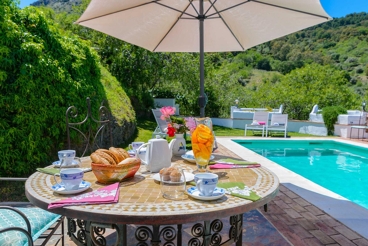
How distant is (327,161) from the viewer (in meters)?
7.04

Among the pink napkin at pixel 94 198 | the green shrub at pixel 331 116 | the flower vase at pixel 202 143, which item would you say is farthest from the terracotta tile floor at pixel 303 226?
the green shrub at pixel 331 116

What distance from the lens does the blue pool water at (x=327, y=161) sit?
5229 mm

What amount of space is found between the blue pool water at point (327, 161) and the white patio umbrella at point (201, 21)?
10.4 ft

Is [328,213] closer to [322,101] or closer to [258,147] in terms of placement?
[258,147]

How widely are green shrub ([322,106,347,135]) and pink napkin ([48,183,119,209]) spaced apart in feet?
34.1

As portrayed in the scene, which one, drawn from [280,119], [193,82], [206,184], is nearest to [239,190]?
[206,184]

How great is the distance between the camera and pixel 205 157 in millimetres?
1764

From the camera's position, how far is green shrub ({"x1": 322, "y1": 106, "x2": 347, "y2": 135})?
33.0 ft

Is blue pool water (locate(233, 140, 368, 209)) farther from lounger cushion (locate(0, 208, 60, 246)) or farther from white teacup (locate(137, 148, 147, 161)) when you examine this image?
lounger cushion (locate(0, 208, 60, 246))

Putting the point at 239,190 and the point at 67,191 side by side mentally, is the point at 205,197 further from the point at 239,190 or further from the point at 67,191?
the point at 67,191

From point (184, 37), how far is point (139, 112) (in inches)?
293

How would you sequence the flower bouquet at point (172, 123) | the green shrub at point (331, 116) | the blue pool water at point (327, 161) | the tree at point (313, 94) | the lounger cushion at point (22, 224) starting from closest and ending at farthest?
the lounger cushion at point (22, 224) < the flower bouquet at point (172, 123) < the blue pool water at point (327, 161) < the green shrub at point (331, 116) < the tree at point (313, 94)

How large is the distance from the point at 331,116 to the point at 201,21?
898cm

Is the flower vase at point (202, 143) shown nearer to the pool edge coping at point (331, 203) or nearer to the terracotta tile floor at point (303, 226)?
the terracotta tile floor at point (303, 226)
